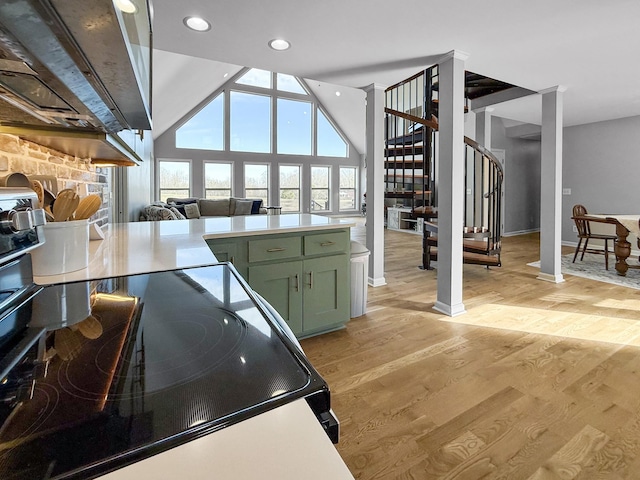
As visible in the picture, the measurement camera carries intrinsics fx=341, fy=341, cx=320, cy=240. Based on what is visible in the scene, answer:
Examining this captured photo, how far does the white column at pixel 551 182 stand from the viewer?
4.07 metres

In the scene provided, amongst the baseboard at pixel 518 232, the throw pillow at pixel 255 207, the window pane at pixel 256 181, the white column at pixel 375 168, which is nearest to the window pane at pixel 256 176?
the window pane at pixel 256 181

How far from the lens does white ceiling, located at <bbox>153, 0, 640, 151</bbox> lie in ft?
7.13

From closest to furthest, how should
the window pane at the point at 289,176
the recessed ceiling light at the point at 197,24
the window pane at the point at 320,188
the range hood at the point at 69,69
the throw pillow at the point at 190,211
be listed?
1. the range hood at the point at 69,69
2. the recessed ceiling light at the point at 197,24
3. the throw pillow at the point at 190,211
4. the window pane at the point at 289,176
5. the window pane at the point at 320,188

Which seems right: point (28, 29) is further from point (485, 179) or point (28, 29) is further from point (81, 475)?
point (485, 179)

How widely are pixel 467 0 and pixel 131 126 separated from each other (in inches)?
80.8

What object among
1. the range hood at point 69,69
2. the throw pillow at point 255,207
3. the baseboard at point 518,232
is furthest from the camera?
the throw pillow at point 255,207

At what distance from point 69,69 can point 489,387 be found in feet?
7.37

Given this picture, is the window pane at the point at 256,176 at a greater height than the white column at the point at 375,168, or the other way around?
the window pane at the point at 256,176

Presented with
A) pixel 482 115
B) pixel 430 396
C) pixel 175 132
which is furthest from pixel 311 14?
pixel 175 132

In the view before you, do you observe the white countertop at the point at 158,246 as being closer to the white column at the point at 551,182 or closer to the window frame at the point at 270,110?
the white column at the point at 551,182

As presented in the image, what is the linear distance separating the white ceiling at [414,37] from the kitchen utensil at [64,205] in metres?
1.54

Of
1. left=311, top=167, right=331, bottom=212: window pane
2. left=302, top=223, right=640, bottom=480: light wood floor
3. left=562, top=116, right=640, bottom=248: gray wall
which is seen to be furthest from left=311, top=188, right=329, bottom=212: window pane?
left=302, top=223, right=640, bottom=480: light wood floor

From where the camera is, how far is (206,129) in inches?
417

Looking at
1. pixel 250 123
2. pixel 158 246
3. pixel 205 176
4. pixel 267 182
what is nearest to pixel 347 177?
pixel 267 182
